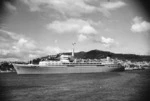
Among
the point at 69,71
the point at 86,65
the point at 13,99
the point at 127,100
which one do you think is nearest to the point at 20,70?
the point at 69,71

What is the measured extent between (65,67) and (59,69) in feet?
9.86

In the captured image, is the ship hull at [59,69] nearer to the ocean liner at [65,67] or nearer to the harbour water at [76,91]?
the ocean liner at [65,67]

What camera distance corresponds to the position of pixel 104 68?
91.8 m

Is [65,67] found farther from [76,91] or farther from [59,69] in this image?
[76,91]

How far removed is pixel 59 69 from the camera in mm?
83750

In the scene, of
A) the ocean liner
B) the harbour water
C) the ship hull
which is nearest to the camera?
the harbour water

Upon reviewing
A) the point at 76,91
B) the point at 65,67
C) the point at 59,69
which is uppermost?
the point at 65,67

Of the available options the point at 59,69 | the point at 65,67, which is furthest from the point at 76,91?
the point at 65,67

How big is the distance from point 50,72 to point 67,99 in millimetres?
61068

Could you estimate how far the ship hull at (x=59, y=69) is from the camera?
77.5 metres

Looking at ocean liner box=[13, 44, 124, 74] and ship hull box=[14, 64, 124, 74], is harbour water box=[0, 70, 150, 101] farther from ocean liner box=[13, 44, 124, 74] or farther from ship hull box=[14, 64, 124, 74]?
ocean liner box=[13, 44, 124, 74]

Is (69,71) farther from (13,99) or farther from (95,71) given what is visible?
(13,99)

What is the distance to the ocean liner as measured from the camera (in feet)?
255

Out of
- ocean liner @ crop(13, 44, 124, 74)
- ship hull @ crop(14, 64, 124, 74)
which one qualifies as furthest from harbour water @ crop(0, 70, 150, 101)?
ocean liner @ crop(13, 44, 124, 74)
